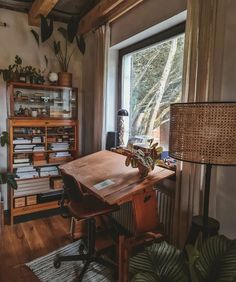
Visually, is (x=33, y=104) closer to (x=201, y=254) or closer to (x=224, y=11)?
(x=224, y=11)

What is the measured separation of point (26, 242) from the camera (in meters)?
2.64

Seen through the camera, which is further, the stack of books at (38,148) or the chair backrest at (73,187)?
the stack of books at (38,148)

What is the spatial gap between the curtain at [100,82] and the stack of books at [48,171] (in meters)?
0.69

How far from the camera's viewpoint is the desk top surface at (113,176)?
5.60 ft

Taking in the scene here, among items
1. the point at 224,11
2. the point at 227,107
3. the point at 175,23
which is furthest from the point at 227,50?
the point at 175,23

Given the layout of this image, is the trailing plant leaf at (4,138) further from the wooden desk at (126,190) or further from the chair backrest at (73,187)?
the chair backrest at (73,187)

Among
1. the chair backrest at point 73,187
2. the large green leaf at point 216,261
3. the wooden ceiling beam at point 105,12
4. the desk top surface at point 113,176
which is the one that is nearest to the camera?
the large green leaf at point 216,261

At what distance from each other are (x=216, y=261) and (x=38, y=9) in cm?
308

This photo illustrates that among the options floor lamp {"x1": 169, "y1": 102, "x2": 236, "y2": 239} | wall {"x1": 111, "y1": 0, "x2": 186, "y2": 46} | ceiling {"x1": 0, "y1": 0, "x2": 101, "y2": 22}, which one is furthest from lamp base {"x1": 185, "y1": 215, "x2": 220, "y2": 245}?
ceiling {"x1": 0, "y1": 0, "x2": 101, "y2": 22}

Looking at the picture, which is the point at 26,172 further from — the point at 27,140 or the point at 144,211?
the point at 144,211

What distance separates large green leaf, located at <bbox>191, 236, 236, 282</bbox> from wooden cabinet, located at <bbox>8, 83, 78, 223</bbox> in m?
2.57

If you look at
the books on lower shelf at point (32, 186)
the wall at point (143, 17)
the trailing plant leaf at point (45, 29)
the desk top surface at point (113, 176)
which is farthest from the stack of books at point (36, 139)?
the wall at point (143, 17)

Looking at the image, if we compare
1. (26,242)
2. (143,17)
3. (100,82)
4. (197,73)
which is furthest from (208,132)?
(26,242)

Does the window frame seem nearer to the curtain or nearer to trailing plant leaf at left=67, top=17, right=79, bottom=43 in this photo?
the curtain
